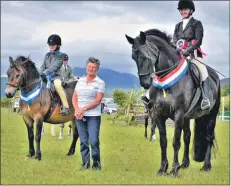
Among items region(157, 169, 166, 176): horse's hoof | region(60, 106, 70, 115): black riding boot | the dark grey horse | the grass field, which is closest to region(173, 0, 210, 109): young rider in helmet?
the dark grey horse

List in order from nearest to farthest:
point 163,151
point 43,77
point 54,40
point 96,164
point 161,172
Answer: point 161,172
point 163,151
point 96,164
point 54,40
point 43,77

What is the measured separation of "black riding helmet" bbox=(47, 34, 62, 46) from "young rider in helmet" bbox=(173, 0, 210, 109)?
→ 2.55m

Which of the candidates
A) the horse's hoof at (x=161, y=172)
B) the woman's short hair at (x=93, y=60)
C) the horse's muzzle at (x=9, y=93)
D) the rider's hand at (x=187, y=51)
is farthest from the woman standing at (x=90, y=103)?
the horse's muzzle at (x=9, y=93)

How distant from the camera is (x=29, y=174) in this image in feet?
28.5

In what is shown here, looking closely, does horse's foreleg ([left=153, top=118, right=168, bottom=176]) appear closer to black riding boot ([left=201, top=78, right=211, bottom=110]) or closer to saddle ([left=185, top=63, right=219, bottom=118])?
saddle ([left=185, top=63, right=219, bottom=118])

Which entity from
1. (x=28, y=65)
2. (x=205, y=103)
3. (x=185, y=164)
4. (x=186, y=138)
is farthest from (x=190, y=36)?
(x=28, y=65)

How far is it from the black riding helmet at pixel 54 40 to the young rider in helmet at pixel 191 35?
2546 millimetres

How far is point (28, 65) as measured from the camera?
10406mm

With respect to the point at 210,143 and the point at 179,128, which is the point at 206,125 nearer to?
the point at 210,143

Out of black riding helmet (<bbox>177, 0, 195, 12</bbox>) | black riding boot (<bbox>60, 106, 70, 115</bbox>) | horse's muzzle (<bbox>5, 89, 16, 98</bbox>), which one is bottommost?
black riding boot (<bbox>60, 106, 70, 115</bbox>)

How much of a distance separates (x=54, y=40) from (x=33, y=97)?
4.78 ft

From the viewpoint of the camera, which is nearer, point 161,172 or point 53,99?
point 161,172

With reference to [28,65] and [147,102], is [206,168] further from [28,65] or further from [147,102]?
[28,65]

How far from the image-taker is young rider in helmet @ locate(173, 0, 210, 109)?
8492mm
